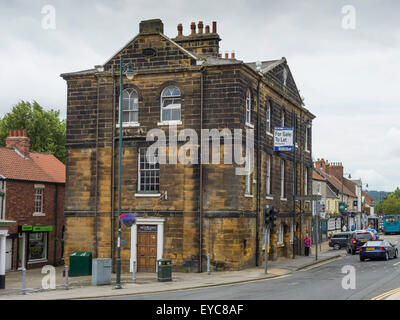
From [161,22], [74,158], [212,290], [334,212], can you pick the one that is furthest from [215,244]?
[334,212]

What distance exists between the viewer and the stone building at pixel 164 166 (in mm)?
29672

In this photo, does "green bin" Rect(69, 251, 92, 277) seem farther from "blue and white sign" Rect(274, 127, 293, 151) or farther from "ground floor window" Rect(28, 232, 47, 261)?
"blue and white sign" Rect(274, 127, 293, 151)

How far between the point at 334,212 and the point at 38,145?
35.8 metres

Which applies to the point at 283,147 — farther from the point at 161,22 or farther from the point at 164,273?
the point at 164,273

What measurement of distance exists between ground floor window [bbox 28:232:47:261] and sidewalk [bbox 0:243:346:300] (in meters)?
4.90

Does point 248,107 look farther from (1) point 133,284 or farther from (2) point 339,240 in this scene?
(2) point 339,240

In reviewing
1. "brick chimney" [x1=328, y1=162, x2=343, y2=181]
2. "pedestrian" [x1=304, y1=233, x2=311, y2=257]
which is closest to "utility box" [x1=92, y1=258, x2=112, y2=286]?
"pedestrian" [x1=304, y1=233, x2=311, y2=257]

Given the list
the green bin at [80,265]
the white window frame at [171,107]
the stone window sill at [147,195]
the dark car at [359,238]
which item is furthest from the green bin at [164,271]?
the dark car at [359,238]

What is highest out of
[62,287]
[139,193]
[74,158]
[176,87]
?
[176,87]

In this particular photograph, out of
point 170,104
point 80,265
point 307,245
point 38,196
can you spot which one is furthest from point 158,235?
point 307,245

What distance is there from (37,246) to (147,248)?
11.4 metres

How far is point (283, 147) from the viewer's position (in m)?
34.9

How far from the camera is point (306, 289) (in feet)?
69.4

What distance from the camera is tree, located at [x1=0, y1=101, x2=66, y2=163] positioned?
5450cm
